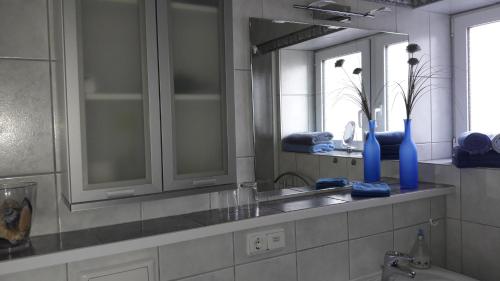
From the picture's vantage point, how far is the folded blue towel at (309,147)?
1872 mm

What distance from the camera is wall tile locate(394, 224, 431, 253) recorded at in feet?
6.61

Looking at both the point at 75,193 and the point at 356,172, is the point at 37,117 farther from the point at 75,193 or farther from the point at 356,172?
the point at 356,172

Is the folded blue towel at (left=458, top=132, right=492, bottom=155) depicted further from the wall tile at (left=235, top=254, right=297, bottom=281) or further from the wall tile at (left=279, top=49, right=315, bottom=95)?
the wall tile at (left=235, top=254, right=297, bottom=281)

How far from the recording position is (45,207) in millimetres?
1371

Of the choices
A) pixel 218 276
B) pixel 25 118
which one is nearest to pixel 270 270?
pixel 218 276

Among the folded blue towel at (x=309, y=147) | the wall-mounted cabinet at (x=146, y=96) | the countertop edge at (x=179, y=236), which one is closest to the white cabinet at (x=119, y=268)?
the countertop edge at (x=179, y=236)

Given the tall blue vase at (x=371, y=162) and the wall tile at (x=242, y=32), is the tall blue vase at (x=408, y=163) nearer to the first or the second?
the tall blue vase at (x=371, y=162)

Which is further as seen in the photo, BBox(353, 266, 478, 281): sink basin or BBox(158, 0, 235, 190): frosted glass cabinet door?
BBox(353, 266, 478, 281): sink basin

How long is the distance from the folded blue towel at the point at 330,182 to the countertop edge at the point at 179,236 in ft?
0.84

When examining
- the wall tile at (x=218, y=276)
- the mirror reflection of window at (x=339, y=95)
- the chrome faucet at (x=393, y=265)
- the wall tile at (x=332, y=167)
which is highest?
the mirror reflection of window at (x=339, y=95)

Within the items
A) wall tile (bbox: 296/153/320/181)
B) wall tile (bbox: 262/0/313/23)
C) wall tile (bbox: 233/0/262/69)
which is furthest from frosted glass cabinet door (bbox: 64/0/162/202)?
wall tile (bbox: 296/153/320/181)

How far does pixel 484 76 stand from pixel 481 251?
0.97 m

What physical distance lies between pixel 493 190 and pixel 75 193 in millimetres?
1808

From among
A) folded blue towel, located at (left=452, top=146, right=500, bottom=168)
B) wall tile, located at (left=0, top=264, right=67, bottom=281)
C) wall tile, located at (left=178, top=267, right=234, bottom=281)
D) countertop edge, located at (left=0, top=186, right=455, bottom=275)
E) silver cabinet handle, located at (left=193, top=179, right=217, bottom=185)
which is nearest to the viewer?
countertop edge, located at (left=0, top=186, right=455, bottom=275)
